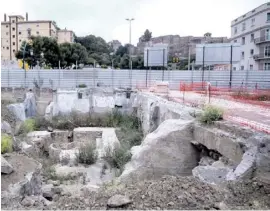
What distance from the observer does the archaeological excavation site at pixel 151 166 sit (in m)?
4.39

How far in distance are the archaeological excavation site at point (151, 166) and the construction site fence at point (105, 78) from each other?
8.67m

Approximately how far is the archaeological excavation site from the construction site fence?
28.4 feet

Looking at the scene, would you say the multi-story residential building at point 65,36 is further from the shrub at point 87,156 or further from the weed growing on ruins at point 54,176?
the weed growing on ruins at point 54,176

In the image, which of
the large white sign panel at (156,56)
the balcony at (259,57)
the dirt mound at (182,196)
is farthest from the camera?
the balcony at (259,57)

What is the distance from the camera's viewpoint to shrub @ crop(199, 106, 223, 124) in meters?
7.21

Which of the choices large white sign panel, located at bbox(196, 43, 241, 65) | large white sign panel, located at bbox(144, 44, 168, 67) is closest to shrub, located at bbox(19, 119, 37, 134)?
large white sign panel, located at bbox(144, 44, 168, 67)

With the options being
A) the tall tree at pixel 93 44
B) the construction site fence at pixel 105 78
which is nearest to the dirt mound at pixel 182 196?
the construction site fence at pixel 105 78

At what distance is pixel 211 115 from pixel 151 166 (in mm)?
1906

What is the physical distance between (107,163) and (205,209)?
6871 mm

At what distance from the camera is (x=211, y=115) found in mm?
7266

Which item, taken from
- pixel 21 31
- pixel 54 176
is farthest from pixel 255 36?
pixel 54 176

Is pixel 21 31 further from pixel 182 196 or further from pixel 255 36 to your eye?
pixel 182 196

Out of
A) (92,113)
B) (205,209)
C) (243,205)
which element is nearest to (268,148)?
(243,205)

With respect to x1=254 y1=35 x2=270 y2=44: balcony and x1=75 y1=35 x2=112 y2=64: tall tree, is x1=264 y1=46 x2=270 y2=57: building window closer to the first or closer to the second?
x1=254 y1=35 x2=270 y2=44: balcony
